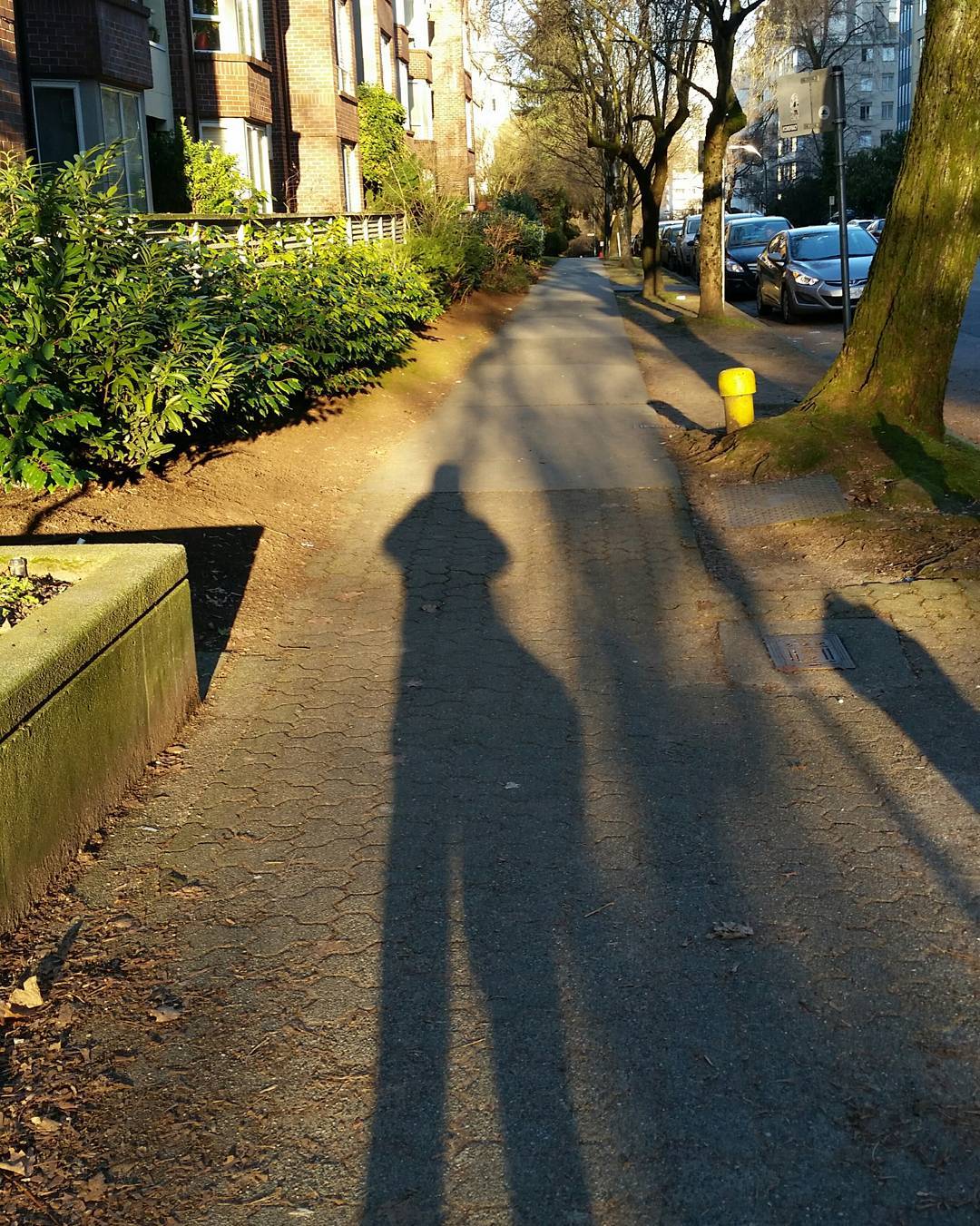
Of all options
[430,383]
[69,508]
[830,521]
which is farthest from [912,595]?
[430,383]

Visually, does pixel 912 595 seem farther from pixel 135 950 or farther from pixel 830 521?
pixel 135 950

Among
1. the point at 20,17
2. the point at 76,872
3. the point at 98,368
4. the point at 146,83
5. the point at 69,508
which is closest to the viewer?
the point at 76,872

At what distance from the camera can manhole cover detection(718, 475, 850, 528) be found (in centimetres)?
902

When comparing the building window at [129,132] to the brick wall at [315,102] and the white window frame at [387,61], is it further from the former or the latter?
the white window frame at [387,61]

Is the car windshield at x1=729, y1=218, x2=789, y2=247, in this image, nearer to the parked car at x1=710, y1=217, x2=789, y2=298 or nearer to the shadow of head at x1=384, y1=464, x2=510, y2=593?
the parked car at x1=710, y1=217, x2=789, y2=298

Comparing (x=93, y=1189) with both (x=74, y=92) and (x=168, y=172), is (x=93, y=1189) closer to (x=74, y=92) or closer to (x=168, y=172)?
(x=74, y=92)

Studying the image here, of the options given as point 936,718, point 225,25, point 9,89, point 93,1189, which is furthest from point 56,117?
point 93,1189

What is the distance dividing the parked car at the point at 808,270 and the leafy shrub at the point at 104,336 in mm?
13537

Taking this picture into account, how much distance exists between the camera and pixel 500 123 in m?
82.8

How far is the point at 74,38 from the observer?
19.2 metres

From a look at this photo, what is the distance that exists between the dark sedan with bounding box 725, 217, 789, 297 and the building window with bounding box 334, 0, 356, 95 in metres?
9.63

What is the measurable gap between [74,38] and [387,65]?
21.0 m

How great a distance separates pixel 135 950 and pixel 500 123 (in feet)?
277

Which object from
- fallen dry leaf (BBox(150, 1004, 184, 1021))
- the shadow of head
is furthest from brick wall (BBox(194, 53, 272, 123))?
fallen dry leaf (BBox(150, 1004, 184, 1021))
